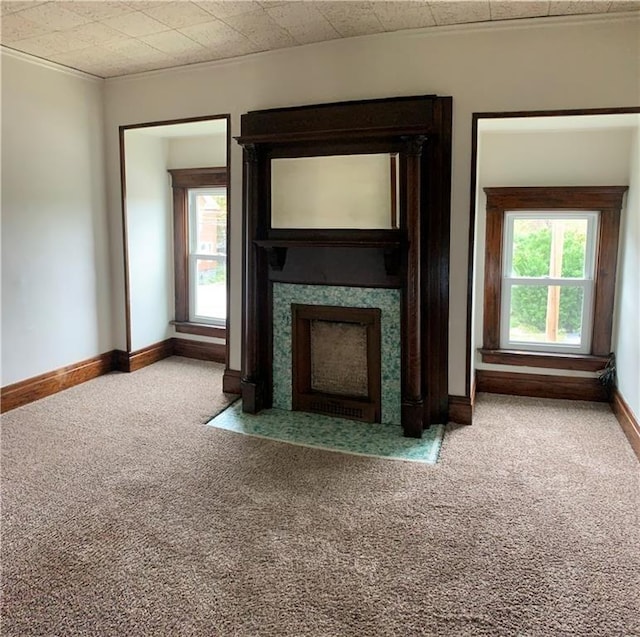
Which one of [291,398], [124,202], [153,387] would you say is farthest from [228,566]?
[124,202]

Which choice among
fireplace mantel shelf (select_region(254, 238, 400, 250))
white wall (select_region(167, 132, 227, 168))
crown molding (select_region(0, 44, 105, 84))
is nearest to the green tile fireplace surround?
fireplace mantel shelf (select_region(254, 238, 400, 250))

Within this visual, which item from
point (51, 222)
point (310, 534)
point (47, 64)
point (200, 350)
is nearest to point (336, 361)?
point (310, 534)

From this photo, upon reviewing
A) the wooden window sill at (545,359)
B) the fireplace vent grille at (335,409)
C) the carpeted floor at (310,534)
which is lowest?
the carpeted floor at (310,534)

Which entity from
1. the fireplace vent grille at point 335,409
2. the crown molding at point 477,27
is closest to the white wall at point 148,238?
the crown molding at point 477,27

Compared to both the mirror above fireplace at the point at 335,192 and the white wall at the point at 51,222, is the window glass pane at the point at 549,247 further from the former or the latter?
the white wall at the point at 51,222

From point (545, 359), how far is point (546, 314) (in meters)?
0.39

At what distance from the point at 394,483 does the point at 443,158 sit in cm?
202

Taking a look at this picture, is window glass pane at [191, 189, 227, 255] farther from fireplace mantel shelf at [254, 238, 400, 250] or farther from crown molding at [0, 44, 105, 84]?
fireplace mantel shelf at [254, 238, 400, 250]

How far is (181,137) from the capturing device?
5082 mm

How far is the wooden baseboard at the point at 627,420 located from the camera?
125 inches

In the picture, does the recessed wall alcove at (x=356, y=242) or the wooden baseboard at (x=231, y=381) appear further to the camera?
the wooden baseboard at (x=231, y=381)

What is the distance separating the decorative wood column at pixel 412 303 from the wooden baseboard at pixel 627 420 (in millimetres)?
1287

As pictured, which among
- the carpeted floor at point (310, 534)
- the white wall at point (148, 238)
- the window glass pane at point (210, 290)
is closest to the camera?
the carpeted floor at point (310, 534)

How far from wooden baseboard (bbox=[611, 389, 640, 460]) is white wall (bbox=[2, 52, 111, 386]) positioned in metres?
4.16
